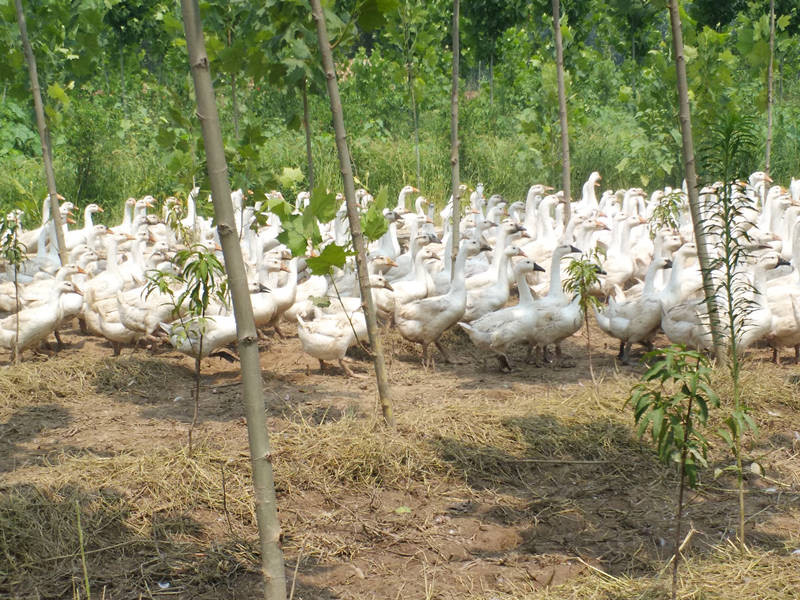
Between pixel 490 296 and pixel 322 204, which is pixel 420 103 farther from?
pixel 322 204

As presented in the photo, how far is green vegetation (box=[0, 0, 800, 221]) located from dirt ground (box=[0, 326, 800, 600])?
2868 mm

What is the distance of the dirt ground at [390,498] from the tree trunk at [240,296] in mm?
817

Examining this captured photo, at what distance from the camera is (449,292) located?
9.33 m

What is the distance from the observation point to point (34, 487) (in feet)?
16.5

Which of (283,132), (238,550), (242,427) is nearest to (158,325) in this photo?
(242,427)

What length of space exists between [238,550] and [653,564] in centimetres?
218

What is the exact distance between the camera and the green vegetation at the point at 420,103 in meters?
12.2

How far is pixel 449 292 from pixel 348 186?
383 centimetres

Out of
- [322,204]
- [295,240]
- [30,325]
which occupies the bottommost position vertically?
[30,325]

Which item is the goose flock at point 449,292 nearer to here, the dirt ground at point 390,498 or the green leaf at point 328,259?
the green leaf at point 328,259

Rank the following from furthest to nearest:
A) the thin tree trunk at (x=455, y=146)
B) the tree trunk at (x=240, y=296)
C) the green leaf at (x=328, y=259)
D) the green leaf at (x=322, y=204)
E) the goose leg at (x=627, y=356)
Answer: the thin tree trunk at (x=455, y=146)
the goose leg at (x=627, y=356)
the green leaf at (x=322, y=204)
the green leaf at (x=328, y=259)
the tree trunk at (x=240, y=296)

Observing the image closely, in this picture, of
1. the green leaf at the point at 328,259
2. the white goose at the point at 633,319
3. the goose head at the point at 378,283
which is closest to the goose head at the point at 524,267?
the white goose at the point at 633,319

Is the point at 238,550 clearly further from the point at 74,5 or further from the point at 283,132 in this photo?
the point at 283,132

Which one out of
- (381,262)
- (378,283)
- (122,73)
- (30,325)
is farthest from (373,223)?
(122,73)
